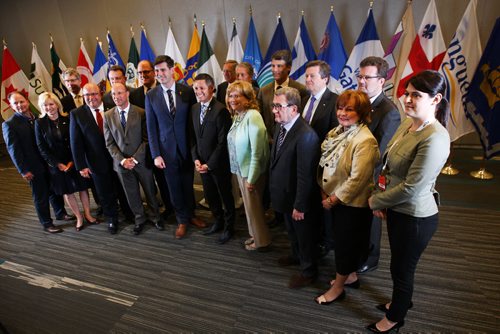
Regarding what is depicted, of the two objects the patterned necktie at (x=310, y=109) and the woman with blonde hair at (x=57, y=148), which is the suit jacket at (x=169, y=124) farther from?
the patterned necktie at (x=310, y=109)

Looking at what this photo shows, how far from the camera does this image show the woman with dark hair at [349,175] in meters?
1.65

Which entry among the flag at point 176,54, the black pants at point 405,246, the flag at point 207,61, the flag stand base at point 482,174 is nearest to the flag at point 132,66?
the flag at point 176,54

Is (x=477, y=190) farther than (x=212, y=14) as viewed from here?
No

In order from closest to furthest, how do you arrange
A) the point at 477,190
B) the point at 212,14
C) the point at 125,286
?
the point at 125,286 → the point at 477,190 → the point at 212,14

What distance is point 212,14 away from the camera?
187 inches

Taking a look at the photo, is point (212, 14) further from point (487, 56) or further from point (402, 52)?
point (487, 56)

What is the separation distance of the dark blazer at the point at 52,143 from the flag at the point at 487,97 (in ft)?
14.7

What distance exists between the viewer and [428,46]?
3.70m

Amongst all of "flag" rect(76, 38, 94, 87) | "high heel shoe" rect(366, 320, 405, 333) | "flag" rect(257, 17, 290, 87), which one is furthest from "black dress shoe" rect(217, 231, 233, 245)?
"flag" rect(76, 38, 94, 87)

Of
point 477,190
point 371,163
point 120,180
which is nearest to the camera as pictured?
point 371,163

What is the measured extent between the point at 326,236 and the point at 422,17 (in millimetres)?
3250

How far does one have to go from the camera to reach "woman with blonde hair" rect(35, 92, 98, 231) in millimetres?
2861

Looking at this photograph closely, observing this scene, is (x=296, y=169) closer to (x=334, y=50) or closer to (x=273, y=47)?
(x=334, y=50)

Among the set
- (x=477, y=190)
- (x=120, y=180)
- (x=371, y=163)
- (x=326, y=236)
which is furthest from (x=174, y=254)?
(x=477, y=190)
